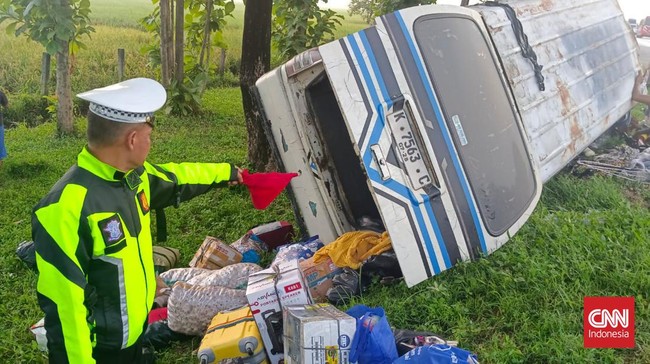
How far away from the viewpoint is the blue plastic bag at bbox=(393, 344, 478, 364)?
262 centimetres

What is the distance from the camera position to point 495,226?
3738 mm

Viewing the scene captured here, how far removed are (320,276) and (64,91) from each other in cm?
727

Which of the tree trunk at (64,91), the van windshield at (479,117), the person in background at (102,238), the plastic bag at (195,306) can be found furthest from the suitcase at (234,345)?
the tree trunk at (64,91)

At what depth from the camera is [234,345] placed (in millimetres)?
3289

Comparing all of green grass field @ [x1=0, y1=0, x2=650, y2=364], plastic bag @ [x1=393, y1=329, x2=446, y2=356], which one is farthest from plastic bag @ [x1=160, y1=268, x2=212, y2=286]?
plastic bag @ [x1=393, y1=329, x2=446, y2=356]

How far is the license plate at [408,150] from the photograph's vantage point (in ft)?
11.4

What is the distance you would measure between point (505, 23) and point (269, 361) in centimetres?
340

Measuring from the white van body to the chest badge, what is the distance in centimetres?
121

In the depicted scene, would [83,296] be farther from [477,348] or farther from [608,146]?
[608,146]

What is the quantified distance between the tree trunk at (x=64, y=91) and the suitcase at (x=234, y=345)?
23.3 ft

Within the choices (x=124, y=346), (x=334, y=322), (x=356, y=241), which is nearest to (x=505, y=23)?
(x=356, y=241)

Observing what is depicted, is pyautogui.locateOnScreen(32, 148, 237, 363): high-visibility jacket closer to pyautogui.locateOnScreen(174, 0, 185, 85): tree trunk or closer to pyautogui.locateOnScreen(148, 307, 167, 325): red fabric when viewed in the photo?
pyautogui.locateOnScreen(148, 307, 167, 325): red fabric

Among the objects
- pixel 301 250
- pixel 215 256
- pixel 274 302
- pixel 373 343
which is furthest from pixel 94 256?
pixel 215 256

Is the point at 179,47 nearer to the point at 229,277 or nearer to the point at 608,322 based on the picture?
the point at 229,277
